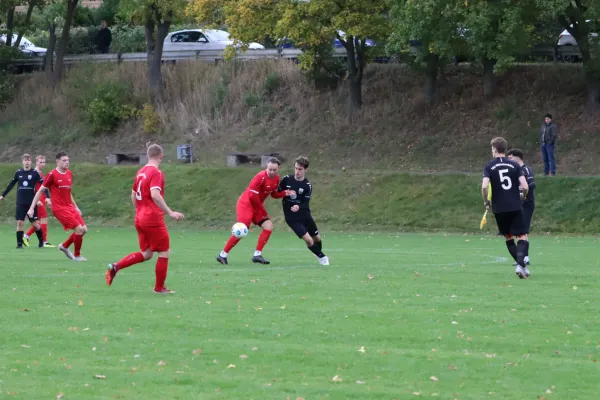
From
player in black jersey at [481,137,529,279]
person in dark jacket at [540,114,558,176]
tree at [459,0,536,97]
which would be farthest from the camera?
person in dark jacket at [540,114,558,176]

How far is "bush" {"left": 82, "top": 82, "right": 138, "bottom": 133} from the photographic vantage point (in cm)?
4834

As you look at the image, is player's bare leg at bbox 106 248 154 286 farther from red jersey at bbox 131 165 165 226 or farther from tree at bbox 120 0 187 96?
tree at bbox 120 0 187 96

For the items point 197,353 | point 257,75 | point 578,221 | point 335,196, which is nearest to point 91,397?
point 197,353

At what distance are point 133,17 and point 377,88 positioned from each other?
435 inches

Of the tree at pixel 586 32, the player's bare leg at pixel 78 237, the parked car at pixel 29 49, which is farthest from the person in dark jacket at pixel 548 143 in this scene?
the parked car at pixel 29 49

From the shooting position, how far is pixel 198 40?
51.7 m

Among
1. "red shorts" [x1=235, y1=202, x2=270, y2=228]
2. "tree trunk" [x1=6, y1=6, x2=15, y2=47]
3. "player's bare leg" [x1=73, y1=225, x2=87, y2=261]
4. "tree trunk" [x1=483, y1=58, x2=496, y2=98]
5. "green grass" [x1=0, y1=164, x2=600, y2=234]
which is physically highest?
"tree trunk" [x1=6, y1=6, x2=15, y2=47]

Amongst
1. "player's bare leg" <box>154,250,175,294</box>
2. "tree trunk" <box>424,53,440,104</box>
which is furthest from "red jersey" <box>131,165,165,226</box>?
"tree trunk" <box>424,53,440,104</box>

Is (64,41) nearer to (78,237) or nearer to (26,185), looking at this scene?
(26,185)

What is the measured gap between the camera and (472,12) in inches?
1357

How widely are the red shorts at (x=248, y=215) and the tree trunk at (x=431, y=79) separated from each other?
24.3 m

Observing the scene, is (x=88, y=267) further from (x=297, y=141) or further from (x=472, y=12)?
Answer: (x=297, y=141)

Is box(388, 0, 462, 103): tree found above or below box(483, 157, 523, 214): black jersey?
above

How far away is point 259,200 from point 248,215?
33 centimetres
